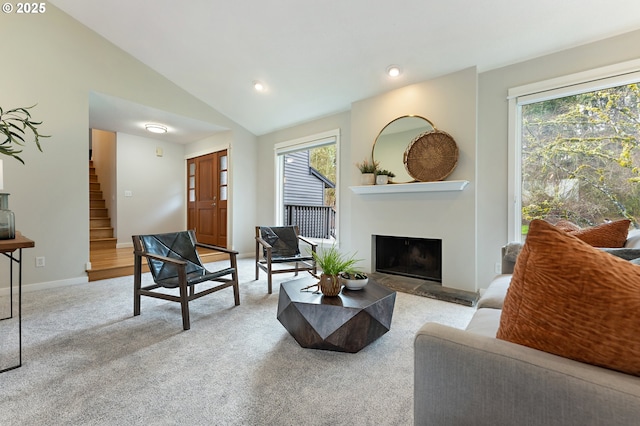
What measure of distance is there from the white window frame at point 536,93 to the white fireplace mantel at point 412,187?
0.51 metres

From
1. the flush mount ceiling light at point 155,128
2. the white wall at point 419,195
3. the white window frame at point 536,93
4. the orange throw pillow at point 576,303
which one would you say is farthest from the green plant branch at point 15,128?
the white window frame at point 536,93

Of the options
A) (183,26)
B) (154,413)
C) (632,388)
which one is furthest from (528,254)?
(183,26)

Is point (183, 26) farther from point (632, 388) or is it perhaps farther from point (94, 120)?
point (632, 388)

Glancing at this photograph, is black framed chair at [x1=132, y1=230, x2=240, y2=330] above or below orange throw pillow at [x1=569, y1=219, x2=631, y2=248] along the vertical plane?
below

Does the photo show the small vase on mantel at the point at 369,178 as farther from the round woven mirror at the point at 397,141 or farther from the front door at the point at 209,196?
the front door at the point at 209,196

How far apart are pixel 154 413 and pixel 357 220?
3.22 metres

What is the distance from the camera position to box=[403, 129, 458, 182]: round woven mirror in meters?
3.29

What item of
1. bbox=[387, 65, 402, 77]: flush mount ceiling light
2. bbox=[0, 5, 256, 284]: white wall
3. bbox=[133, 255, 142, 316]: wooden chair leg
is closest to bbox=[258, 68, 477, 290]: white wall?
bbox=[387, 65, 402, 77]: flush mount ceiling light

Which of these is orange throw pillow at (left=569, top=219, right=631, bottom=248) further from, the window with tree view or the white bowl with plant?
the white bowl with plant

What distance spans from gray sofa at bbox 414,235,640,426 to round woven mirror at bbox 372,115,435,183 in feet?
9.83

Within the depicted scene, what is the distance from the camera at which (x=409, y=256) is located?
4.06 meters

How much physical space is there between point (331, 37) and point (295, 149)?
7.34 feet

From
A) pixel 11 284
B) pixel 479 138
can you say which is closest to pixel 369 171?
pixel 479 138

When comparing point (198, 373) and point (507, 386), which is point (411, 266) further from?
point (507, 386)
